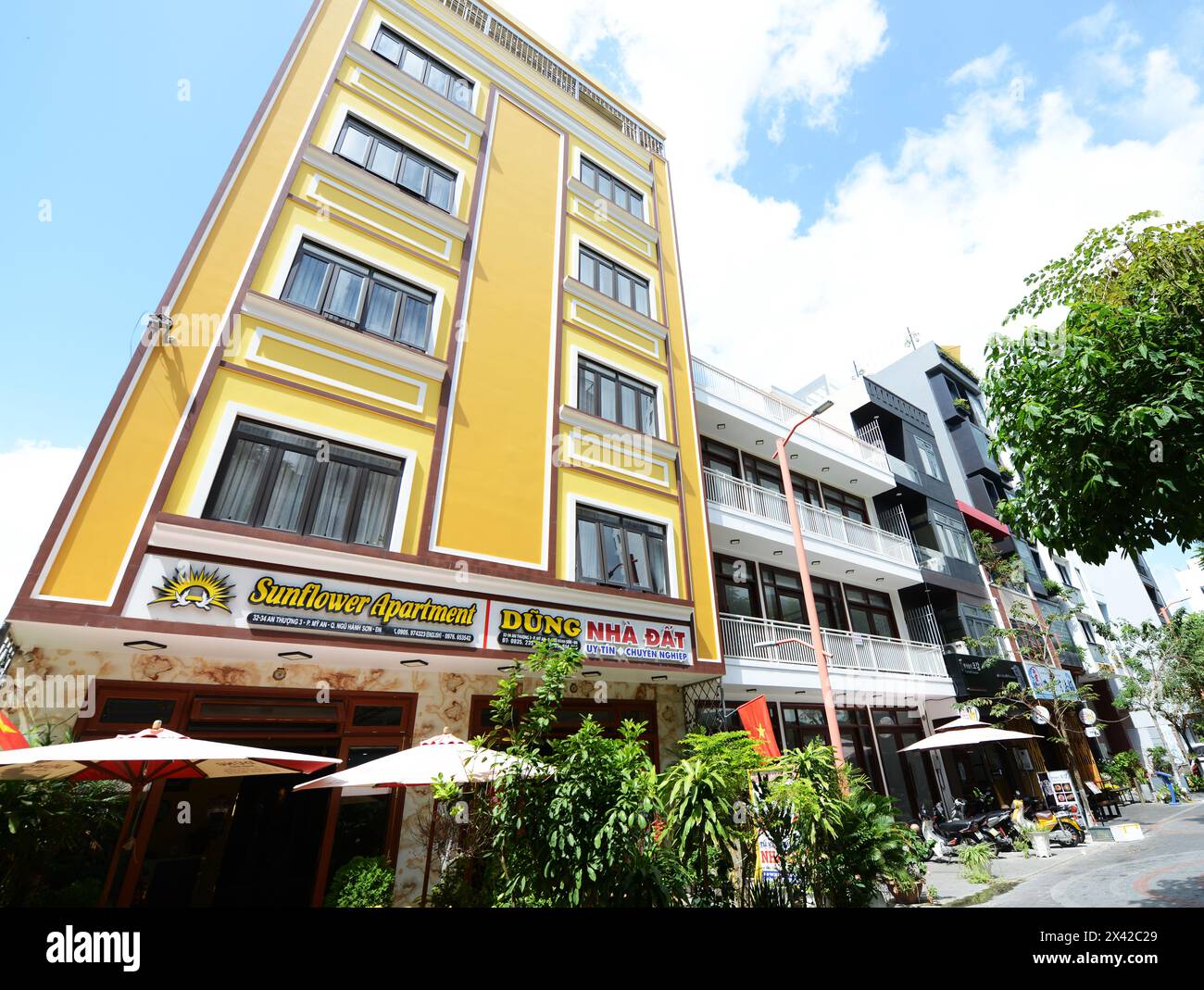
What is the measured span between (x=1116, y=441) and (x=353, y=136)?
13.4m

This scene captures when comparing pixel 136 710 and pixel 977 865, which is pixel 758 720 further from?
pixel 136 710

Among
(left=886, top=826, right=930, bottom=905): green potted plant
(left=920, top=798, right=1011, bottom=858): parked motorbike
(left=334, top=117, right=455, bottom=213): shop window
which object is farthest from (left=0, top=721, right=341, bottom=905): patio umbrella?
(left=920, top=798, right=1011, bottom=858): parked motorbike

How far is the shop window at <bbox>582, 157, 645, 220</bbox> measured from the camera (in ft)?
51.9

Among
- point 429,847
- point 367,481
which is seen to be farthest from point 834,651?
point 367,481

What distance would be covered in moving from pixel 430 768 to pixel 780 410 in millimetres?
14459

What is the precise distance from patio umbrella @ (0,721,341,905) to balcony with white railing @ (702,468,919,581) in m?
10.2

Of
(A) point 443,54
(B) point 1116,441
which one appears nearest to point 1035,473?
(B) point 1116,441

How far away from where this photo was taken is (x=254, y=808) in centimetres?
773

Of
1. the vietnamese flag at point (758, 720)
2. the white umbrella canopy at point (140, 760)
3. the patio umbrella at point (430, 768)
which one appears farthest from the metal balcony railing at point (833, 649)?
the white umbrella canopy at point (140, 760)

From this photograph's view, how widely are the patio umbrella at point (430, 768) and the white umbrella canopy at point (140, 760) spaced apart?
379 millimetres

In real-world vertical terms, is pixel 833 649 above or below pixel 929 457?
below

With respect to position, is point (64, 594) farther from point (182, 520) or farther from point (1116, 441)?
point (1116, 441)

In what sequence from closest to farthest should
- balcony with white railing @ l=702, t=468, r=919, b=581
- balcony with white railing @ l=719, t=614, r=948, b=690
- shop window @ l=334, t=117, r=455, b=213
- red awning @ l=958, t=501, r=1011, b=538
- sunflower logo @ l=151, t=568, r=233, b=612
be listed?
1. sunflower logo @ l=151, t=568, r=233, b=612
2. shop window @ l=334, t=117, r=455, b=213
3. balcony with white railing @ l=719, t=614, r=948, b=690
4. balcony with white railing @ l=702, t=468, r=919, b=581
5. red awning @ l=958, t=501, r=1011, b=538

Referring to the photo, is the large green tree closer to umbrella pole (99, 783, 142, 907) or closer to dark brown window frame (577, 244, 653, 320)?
dark brown window frame (577, 244, 653, 320)
